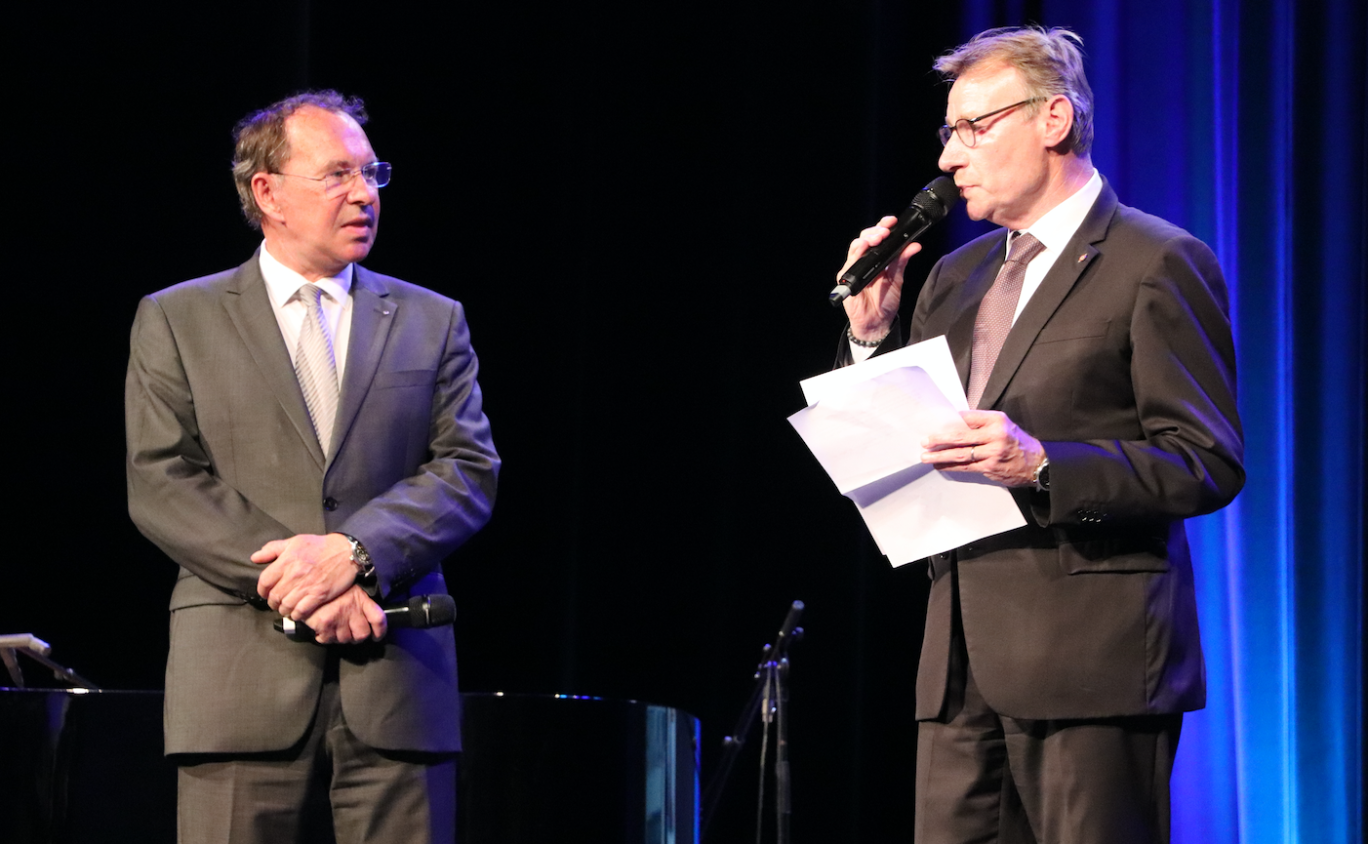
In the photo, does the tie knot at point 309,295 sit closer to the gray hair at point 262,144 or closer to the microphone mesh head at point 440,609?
the gray hair at point 262,144

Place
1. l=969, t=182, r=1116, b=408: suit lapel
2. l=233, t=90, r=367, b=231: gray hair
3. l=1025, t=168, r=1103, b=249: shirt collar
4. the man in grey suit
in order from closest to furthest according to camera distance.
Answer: l=969, t=182, r=1116, b=408: suit lapel, l=1025, t=168, r=1103, b=249: shirt collar, the man in grey suit, l=233, t=90, r=367, b=231: gray hair

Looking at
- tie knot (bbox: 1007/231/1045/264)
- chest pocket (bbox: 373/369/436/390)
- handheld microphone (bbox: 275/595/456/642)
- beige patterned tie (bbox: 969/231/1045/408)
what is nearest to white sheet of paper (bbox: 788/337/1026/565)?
beige patterned tie (bbox: 969/231/1045/408)

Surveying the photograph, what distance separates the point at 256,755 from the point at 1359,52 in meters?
3.28

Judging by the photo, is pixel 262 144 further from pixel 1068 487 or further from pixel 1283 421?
pixel 1283 421

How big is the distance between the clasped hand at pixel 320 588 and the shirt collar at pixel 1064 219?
124cm

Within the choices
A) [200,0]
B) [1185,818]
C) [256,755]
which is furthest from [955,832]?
[200,0]

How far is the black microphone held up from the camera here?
2.29 meters

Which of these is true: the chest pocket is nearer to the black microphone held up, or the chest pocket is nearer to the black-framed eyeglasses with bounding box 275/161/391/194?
the black-framed eyeglasses with bounding box 275/161/391/194

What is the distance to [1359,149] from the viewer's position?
12.6 ft

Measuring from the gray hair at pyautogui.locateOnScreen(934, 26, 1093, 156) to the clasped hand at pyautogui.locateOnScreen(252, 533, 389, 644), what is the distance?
1.31m

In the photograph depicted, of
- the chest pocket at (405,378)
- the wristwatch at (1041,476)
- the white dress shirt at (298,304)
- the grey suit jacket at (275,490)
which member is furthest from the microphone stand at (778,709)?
the wristwatch at (1041,476)

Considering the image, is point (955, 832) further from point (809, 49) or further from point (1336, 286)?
point (809, 49)

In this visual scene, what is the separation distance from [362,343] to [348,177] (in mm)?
361

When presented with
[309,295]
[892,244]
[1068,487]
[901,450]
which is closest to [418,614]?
[309,295]
